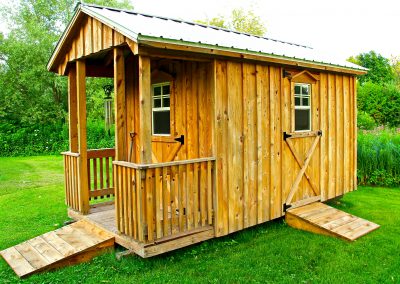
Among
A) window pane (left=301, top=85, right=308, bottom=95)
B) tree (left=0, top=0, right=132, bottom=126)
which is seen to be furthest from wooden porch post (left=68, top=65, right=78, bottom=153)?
tree (left=0, top=0, right=132, bottom=126)

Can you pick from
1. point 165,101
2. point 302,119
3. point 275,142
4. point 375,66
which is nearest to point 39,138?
point 165,101

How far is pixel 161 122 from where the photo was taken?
640cm

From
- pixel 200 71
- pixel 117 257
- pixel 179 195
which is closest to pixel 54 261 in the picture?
pixel 117 257

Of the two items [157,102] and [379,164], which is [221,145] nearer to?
[157,102]

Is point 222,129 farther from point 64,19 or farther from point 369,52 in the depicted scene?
point 369,52

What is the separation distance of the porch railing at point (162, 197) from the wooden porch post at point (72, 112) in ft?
6.63

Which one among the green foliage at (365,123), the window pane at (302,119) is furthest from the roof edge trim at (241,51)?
the green foliage at (365,123)

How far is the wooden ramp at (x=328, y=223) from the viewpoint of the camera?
552cm

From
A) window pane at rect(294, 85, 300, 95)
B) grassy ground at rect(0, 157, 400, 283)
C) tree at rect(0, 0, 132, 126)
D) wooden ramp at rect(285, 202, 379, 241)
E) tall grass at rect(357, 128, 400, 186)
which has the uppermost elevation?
tree at rect(0, 0, 132, 126)

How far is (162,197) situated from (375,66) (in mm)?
39486

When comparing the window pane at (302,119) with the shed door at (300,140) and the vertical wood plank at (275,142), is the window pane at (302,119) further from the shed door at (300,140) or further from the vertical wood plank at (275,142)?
the vertical wood plank at (275,142)

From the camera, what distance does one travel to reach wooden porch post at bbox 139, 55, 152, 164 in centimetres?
419

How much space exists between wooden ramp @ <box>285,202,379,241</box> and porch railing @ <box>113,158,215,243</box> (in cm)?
172

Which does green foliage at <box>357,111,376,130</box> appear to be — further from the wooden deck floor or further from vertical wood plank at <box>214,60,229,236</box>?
the wooden deck floor
